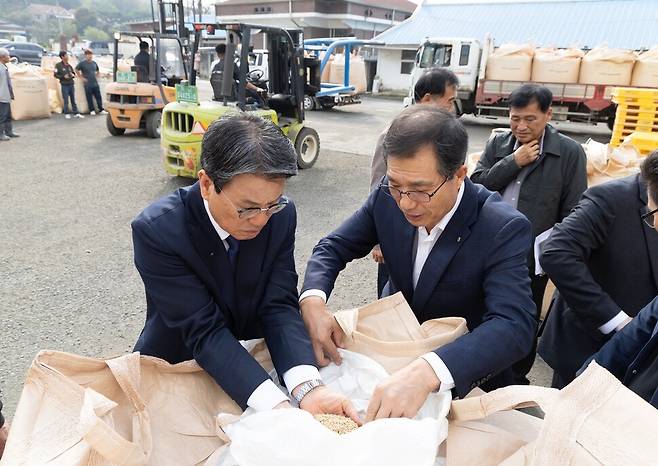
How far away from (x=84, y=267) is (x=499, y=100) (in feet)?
38.2

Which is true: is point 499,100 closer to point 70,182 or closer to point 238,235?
point 70,182

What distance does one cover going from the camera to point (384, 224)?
1599 millimetres

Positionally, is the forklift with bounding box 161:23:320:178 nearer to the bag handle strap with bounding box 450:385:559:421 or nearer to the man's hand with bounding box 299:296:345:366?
the man's hand with bounding box 299:296:345:366

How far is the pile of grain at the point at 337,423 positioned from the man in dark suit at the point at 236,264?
5cm

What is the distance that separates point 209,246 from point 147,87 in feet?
30.0

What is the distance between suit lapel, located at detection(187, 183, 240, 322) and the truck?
12.1 meters

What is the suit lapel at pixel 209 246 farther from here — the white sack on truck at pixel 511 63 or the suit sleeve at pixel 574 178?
the white sack on truck at pixel 511 63

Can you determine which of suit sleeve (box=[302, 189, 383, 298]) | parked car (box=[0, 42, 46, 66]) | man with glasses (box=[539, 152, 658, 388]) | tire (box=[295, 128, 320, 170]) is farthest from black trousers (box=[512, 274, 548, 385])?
parked car (box=[0, 42, 46, 66])

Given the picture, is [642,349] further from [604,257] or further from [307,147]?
[307,147]

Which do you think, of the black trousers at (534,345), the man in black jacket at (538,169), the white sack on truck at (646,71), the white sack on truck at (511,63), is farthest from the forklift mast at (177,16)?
the white sack on truck at (646,71)

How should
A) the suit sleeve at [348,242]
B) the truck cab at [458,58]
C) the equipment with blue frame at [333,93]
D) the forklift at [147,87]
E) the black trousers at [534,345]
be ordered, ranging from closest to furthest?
the suit sleeve at [348,242] → the black trousers at [534,345] → the forklift at [147,87] → the truck cab at [458,58] → the equipment with blue frame at [333,93]

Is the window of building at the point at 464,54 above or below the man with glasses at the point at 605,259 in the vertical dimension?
above

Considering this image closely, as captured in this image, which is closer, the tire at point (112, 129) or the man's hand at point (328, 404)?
the man's hand at point (328, 404)

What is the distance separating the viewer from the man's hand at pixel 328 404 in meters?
1.14
